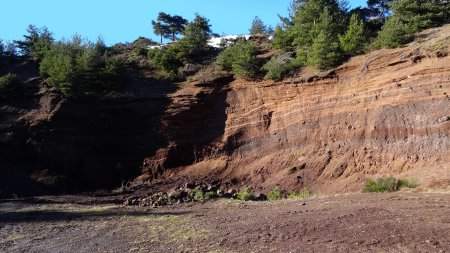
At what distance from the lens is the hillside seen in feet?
60.2

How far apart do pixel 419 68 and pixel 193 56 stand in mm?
17341

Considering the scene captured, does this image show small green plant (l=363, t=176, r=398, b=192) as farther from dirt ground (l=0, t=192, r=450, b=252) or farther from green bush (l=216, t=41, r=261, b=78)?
green bush (l=216, t=41, r=261, b=78)

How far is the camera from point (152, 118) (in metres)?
27.9

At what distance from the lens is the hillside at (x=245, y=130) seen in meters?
18.3

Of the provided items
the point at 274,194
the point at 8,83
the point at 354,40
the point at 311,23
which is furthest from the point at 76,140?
the point at 354,40

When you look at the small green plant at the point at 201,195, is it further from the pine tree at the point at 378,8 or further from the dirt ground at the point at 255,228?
the pine tree at the point at 378,8

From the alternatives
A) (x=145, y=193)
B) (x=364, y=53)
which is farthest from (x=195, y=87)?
(x=364, y=53)

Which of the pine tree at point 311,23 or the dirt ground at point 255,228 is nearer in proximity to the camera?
the dirt ground at point 255,228

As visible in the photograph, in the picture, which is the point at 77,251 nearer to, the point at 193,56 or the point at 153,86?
the point at 153,86

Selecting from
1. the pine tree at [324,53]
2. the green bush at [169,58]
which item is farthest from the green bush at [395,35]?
the green bush at [169,58]

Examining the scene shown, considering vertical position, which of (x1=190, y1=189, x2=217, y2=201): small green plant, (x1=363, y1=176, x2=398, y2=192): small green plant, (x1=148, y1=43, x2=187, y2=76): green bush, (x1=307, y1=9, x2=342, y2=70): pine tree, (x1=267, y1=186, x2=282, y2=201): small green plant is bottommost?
(x1=267, y1=186, x2=282, y2=201): small green plant

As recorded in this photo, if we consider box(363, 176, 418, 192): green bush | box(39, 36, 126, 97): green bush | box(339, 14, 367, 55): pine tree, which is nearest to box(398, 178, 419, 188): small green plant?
box(363, 176, 418, 192): green bush

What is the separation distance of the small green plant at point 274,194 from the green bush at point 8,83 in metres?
18.1

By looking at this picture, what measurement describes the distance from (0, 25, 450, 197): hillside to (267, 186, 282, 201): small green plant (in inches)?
18.9
